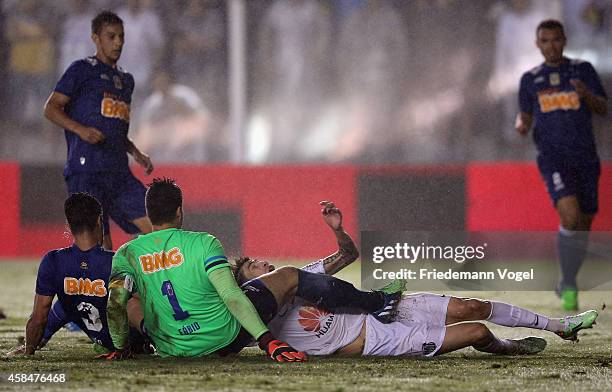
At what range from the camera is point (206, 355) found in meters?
5.85

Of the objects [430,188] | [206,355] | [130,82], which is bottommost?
[206,355]

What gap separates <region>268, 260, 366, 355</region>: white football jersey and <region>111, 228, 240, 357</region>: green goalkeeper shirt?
0.31 meters

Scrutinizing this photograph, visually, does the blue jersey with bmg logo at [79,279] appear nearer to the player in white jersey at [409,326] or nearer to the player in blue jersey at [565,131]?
the player in white jersey at [409,326]

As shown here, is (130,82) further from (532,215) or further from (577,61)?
(532,215)

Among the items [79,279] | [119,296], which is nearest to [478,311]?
[119,296]

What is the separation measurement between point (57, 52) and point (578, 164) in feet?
17.8

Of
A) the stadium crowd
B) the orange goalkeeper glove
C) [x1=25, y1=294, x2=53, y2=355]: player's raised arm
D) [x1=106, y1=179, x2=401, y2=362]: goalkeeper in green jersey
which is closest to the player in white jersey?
[x1=106, y1=179, x2=401, y2=362]: goalkeeper in green jersey

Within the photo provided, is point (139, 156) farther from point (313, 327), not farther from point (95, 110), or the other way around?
point (313, 327)

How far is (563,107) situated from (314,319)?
3.84 metres

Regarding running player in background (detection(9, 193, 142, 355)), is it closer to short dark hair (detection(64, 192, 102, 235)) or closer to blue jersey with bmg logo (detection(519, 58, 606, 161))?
short dark hair (detection(64, 192, 102, 235))

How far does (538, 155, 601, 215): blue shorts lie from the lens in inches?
351

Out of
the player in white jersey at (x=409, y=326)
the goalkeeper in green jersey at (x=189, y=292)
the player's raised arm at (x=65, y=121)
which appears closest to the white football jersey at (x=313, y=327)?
the player in white jersey at (x=409, y=326)

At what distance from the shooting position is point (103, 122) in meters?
7.52

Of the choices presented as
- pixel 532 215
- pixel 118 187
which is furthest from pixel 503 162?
pixel 118 187
